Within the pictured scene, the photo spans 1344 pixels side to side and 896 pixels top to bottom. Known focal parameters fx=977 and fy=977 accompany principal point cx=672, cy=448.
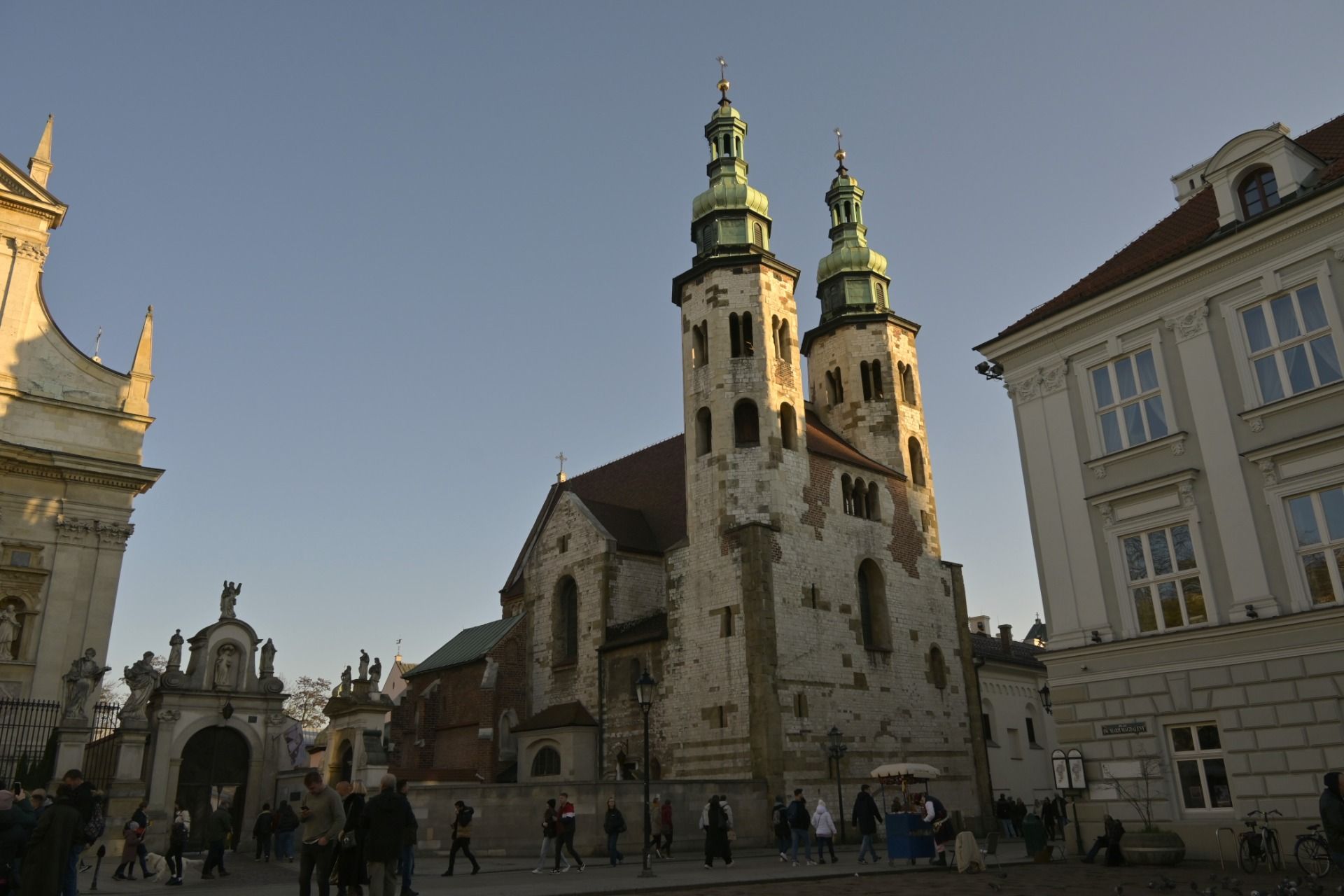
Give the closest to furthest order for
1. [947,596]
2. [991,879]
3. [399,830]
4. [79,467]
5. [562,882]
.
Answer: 1. [399,830]
2. [991,879]
3. [562,882]
4. [79,467]
5. [947,596]

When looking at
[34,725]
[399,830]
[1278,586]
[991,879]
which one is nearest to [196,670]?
[34,725]

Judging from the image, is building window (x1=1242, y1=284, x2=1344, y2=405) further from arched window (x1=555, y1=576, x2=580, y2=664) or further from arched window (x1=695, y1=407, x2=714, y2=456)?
arched window (x1=555, y1=576, x2=580, y2=664)

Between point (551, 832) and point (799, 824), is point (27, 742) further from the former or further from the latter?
point (799, 824)

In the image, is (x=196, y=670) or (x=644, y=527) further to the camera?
(x=644, y=527)

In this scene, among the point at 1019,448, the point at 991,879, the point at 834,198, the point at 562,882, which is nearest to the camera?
the point at 991,879

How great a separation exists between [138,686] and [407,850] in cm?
1170

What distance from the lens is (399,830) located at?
10117mm

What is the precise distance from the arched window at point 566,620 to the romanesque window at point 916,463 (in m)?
13.1

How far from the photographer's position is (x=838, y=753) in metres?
26.8

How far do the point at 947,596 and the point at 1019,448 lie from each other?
15.4m

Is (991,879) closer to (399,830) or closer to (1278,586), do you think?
(1278,586)

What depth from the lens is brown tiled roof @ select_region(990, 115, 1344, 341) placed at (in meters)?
17.8

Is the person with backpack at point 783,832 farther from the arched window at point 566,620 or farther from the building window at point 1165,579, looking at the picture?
the arched window at point 566,620

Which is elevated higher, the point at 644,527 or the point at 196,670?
the point at 644,527
